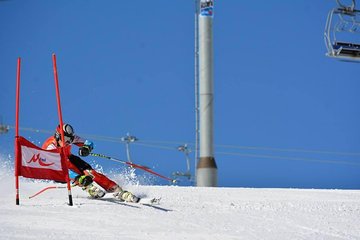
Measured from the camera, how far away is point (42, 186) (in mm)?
14375

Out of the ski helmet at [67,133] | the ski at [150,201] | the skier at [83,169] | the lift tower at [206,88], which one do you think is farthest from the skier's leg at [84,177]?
the lift tower at [206,88]

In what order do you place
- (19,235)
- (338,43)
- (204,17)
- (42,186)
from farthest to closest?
(204,17), (338,43), (42,186), (19,235)

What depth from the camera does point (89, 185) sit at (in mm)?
12547

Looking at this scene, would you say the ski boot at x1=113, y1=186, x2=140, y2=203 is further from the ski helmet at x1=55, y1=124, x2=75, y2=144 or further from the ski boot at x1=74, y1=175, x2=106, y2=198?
the ski helmet at x1=55, y1=124, x2=75, y2=144

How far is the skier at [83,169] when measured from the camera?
1246cm

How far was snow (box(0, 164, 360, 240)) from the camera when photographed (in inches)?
371

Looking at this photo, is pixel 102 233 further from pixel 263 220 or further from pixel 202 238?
pixel 263 220

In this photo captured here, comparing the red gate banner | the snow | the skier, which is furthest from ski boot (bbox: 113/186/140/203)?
the red gate banner

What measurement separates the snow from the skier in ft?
0.78

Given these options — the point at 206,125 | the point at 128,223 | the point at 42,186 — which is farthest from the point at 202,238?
the point at 206,125

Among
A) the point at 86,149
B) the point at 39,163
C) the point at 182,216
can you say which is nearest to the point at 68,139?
the point at 86,149

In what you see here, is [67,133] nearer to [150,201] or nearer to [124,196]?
[124,196]

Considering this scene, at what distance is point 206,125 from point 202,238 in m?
19.4

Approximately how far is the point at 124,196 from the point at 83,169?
994 millimetres
